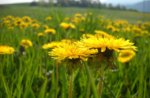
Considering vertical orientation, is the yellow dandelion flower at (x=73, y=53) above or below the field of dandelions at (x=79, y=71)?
above

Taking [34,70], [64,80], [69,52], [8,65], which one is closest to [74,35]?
[8,65]

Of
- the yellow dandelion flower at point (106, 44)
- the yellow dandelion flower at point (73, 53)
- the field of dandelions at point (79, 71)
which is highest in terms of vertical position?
the yellow dandelion flower at point (106, 44)

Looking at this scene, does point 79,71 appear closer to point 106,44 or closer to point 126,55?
point 126,55

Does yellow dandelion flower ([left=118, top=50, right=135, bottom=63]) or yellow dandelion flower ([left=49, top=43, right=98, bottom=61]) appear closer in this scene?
yellow dandelion flower ([left=49, top=43, right=98, bottom=61])

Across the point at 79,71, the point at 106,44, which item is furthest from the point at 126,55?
the point at 106,44

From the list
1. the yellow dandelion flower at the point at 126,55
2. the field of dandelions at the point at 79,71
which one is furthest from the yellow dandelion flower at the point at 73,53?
the yellow dandelion flower at the point at 126,55

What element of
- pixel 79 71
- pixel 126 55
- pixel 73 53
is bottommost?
pixel 79 71

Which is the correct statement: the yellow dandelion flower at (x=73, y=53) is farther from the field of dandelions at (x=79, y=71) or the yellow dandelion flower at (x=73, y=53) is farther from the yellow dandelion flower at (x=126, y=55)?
the yellow dandelion flower at (x=126, y=55)

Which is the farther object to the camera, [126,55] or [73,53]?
[126,55]

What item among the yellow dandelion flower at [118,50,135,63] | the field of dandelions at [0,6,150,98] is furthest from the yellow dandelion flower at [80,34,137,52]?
the yellow dandelion flower at [118,50,135,63]

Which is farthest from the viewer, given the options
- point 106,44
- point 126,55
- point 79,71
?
point 79,71

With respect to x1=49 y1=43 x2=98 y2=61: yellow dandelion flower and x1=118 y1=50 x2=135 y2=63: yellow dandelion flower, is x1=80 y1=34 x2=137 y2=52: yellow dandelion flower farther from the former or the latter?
x1=118 y1=50 x2=135 y2=63: yellow dandelion flower

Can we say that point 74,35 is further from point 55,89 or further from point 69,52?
point 69,52
